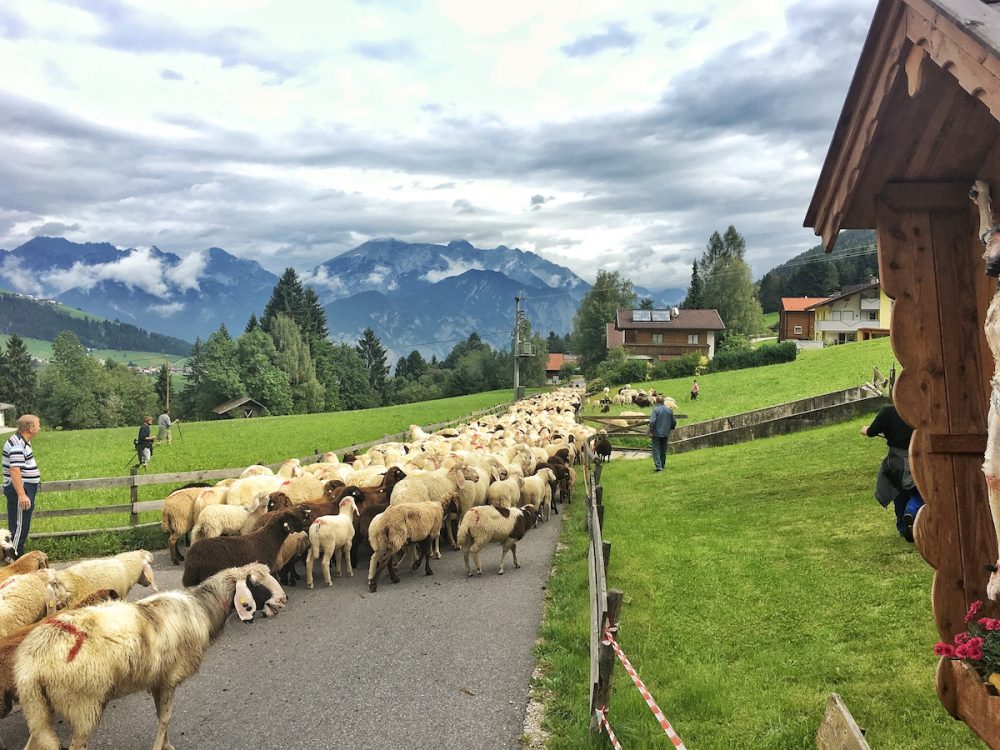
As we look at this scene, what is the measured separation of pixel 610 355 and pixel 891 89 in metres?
72.0

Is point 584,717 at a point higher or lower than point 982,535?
lower

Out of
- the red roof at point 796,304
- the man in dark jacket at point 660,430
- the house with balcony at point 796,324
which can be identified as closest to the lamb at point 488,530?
the man in dark jacket at point 660,430

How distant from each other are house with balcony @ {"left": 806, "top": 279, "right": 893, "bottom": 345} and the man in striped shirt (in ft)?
244

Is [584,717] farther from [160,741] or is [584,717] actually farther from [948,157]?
[948,157]

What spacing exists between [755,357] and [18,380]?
98.3m

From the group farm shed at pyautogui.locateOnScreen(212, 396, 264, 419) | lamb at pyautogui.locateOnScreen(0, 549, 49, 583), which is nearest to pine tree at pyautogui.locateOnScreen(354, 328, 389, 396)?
farm shed at pyautogui.locateOnScreen(212, 396, 264, 419)

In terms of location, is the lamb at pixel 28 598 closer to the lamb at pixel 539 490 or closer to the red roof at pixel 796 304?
the lamb at pixel 539 490

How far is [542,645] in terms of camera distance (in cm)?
762

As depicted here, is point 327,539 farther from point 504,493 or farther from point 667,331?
point 667,331

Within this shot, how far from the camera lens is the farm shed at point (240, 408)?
78188 mm

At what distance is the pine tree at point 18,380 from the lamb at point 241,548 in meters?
98.1

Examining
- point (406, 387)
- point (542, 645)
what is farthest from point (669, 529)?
point (406, 387)

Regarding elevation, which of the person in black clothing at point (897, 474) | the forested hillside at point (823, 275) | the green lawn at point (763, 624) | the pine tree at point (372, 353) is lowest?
the green lawn at point (763, 624)

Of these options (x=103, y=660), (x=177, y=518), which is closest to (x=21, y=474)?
(x=177, y=518)
